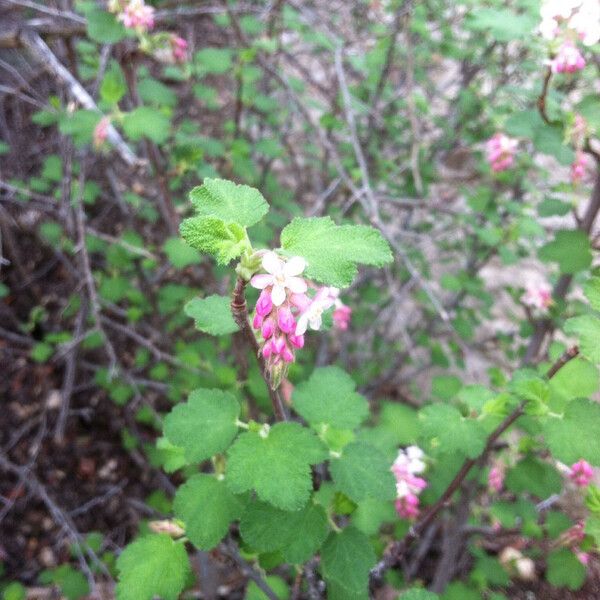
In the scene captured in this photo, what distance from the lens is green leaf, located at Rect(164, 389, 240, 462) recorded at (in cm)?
111

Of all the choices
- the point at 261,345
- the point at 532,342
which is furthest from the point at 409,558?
the point at 261,345

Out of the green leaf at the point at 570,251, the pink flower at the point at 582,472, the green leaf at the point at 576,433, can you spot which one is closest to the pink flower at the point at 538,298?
the green leaf at the point at 570,251

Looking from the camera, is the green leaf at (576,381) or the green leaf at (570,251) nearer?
the green leaf at (576,381)

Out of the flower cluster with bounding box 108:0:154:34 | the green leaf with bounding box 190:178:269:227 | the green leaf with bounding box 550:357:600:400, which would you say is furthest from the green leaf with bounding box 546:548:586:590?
the flower cluster with bounding box 108:0:154:34

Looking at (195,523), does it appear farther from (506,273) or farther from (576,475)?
(506,273)

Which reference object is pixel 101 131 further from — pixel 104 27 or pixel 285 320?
pixel 285 320

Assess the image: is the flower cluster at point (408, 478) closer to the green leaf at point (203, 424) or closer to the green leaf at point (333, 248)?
the green leaf at point (203, 424)

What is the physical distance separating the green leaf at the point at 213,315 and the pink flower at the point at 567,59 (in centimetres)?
125

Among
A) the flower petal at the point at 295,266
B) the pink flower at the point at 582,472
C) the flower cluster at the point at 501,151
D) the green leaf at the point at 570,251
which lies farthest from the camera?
the flower cluster at the point at 501,151

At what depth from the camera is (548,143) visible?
1843 mm

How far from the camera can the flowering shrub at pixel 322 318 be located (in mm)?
1071

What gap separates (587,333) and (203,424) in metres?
0.81

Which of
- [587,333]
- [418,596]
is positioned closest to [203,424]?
[418,596]

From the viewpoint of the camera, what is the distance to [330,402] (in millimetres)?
1291
